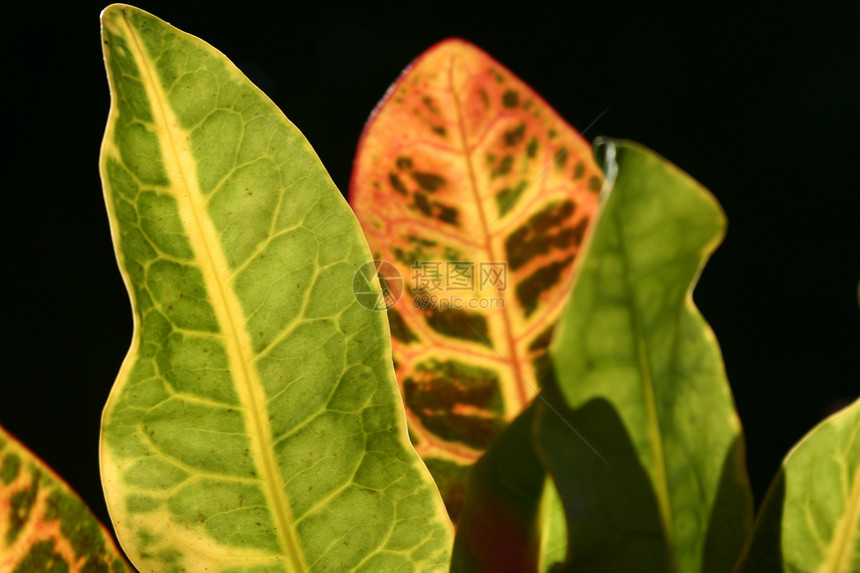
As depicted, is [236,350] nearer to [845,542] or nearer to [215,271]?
[215,271]

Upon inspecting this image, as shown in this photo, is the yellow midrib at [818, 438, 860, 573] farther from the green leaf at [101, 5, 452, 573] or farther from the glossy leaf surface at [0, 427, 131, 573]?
the glossy leaf surface at [0, 427, 131, 573]

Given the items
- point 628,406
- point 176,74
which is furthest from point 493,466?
point 176,74

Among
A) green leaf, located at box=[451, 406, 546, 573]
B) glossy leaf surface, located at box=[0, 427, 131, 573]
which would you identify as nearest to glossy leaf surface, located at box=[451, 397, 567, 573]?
green leaf, located at box=[451, 406, 546, 573]

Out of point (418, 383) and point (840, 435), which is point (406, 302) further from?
point (840, 435)

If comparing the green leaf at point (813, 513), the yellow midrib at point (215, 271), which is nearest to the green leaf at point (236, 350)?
the yellow midrib at point (215, 271)

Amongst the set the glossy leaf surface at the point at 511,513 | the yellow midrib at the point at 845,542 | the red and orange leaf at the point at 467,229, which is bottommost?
the yellow midrib at the point at 845,542

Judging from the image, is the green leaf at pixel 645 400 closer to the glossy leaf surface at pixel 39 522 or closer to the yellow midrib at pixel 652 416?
the yellow midrib at pixel 652 416
